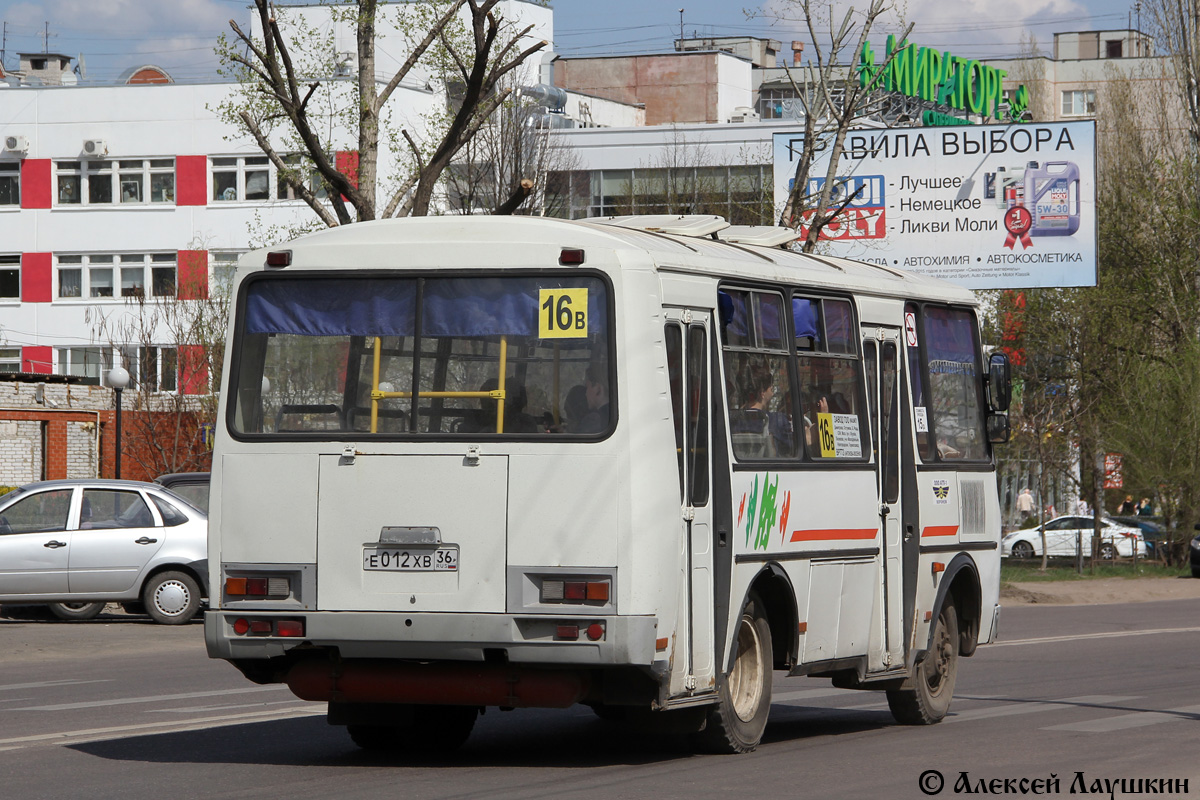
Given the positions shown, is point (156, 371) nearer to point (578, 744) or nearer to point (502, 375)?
point (578, 744)

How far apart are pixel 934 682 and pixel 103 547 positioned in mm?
11546

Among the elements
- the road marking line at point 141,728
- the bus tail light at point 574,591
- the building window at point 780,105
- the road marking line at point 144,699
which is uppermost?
the building window at point 780,105

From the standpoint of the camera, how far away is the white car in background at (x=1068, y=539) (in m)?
45.6

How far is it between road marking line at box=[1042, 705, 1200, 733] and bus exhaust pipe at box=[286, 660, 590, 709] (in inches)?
163

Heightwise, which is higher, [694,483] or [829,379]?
[829,379]

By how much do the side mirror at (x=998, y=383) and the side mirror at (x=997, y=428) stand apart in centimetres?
10

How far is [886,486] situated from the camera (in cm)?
1159

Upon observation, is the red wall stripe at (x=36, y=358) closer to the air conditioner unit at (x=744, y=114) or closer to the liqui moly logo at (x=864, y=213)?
the air conditioner unit at (x=744, y=114)

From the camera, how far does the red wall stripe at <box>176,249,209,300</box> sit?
47.5 metres

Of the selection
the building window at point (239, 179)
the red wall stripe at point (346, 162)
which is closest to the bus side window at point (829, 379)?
the red wall stripe at point (346, 162)

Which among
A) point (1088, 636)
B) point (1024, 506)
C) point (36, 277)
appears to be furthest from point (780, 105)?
point (1088, 636)

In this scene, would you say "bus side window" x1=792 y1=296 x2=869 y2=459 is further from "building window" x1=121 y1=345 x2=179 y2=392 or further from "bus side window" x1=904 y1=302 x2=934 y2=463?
"building window" x1=121 y1=345 x2=179 y2=392

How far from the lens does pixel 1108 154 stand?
2046 inches

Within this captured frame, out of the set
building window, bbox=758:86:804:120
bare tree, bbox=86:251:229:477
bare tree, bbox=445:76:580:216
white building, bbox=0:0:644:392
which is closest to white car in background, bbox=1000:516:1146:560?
bare tree, bbox=445:76:580:216
